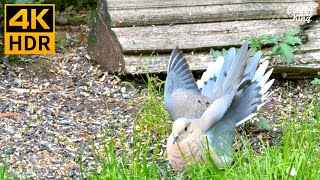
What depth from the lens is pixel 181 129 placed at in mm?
3727

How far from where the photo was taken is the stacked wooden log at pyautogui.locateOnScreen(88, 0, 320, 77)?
17.0 ft

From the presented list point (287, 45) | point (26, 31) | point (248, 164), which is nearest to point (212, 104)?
point (248, 164)

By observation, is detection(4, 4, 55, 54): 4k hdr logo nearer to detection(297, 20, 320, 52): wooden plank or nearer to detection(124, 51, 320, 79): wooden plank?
detection(124, 51, 320, 79): wooden plank

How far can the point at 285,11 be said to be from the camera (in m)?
5.53

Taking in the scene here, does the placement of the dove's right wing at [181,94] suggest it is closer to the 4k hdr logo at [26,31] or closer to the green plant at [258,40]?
the green plant at [258,40]

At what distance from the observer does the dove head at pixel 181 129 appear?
3.72 meters

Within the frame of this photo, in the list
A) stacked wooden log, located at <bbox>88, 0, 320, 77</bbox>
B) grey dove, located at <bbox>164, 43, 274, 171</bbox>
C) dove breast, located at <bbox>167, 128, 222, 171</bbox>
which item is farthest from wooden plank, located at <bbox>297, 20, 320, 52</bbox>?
dove breast, located at <bbox>167, 128, 222, 171</bbox>

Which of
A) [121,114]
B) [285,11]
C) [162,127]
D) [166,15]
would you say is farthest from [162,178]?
[285,11]

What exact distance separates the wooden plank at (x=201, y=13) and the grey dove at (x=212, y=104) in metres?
0.92

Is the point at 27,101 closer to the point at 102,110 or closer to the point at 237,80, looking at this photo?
the point at 102,110

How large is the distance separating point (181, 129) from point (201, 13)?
1.85 m

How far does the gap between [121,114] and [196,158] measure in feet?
3.73

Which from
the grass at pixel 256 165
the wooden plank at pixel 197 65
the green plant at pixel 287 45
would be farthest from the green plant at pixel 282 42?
the grass at pixel 256 165

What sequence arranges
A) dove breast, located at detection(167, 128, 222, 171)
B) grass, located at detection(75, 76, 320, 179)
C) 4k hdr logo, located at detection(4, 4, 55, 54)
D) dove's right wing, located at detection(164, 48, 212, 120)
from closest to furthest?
grass, located at detection(75, 76, 320, 179) < dove breast, located at detection(167, 128, 222, 171) < dove's right wing, located at detection(164, 48, 212, 120) < 4k hdr logo, located at detection(4, 4, 55, 54)
